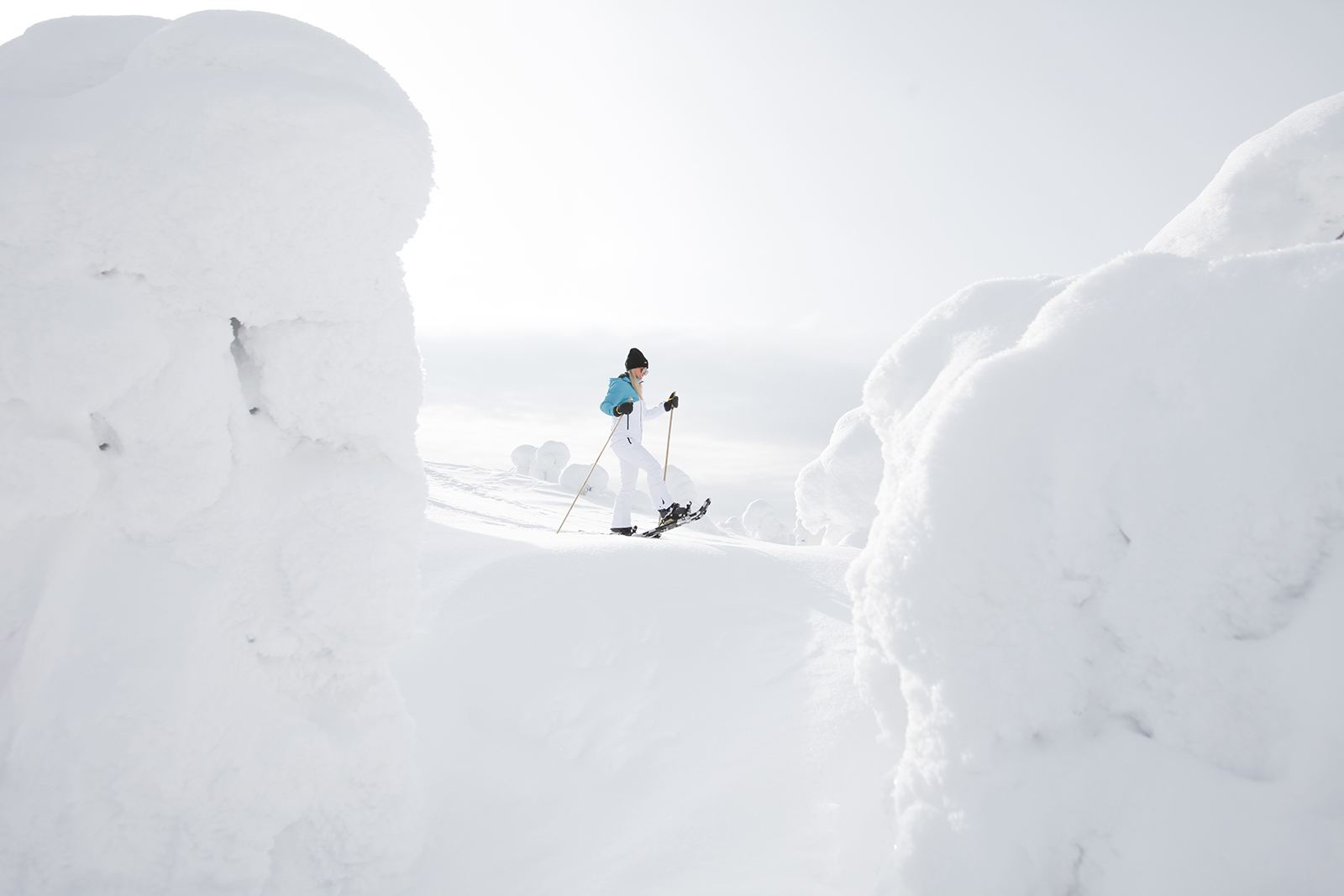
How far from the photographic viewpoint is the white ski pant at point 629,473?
7.82m

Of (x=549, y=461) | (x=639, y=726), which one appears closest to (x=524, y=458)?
(x=549, y=461)

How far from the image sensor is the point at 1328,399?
5.41 ft

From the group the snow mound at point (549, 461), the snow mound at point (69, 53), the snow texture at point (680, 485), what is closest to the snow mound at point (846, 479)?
the snow texture at point (680, 485)

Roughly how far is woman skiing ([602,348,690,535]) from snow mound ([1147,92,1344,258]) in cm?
570

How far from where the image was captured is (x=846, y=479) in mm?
12570

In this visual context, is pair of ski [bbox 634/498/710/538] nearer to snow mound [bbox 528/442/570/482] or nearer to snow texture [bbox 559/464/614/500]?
snow texture [bbox 559/464/614/500]

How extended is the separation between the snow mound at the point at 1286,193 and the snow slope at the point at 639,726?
8.16 ft

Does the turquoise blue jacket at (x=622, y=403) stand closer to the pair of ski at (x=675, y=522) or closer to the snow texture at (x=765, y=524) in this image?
the pair of ski at (x=675, y=522)

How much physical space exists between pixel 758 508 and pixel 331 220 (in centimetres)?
1642

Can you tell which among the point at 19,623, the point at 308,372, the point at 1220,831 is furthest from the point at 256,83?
the point at 1220,831

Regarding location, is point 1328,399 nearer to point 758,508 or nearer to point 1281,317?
point 1281,317

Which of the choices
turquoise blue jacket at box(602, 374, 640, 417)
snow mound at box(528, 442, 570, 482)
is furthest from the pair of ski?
snow mound at box(528, 442, 570, 482)

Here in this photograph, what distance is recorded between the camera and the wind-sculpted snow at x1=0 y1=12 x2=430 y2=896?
2320 mm

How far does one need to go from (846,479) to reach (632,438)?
240 inches
